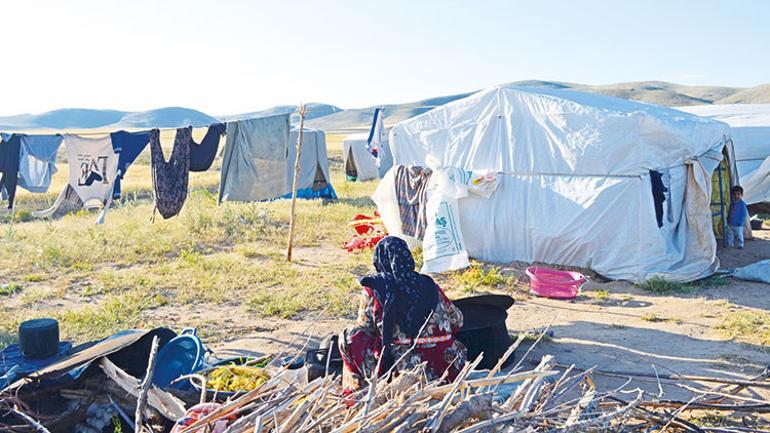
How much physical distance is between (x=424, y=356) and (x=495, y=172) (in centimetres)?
547

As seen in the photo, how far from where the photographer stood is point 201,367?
158 inches

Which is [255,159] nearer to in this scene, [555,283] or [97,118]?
[555,283]

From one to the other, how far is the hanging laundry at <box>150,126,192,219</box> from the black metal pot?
4.27m

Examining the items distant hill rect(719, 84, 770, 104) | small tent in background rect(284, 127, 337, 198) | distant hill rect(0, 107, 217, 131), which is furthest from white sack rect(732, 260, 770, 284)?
distant hill rect(0, 107, 217, 131)

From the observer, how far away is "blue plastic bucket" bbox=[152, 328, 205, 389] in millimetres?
4059

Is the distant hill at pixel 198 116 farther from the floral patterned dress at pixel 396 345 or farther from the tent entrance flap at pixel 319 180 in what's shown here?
the floral patterned dress at pixel 396 345

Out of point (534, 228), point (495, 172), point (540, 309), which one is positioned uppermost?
point (495, 172)

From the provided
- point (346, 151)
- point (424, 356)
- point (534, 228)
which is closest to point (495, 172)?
point (534, 228)

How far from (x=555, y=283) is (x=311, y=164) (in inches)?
365

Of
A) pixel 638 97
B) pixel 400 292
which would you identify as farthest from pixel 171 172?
pixel 638 97

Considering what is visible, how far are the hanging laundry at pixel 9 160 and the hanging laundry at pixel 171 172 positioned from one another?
→ 1630 millimetres

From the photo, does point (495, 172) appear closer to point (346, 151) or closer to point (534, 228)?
point (534, 228)

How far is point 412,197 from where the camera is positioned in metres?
9.22

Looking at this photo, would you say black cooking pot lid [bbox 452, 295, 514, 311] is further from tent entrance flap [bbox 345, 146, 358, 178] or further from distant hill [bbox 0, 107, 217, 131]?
distant hill [bbox 0, 107, 217, 131]
